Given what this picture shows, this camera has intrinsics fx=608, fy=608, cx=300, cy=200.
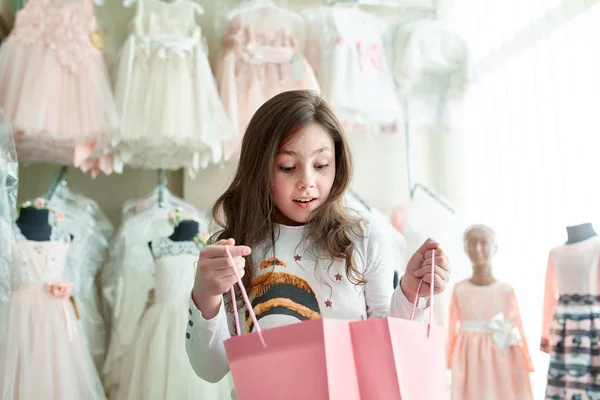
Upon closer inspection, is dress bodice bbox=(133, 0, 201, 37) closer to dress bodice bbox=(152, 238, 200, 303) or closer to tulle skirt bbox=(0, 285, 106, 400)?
dress bodice bbox=(152, 238, 200, 303)

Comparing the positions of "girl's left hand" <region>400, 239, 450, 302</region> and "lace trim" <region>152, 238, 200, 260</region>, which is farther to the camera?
"lace trim" <region>152, 238, 200, 260</region>

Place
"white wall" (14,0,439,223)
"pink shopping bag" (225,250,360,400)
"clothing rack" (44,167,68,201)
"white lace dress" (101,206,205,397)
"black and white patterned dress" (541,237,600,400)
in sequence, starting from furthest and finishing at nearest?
1. "white wall" (14,0,439,223)
2. "clothing rack" (44,167,68,201)
3. "white lace dress" (101,206,205,397)
4. "black and white patterned dress" (541,237,600,400)
5. "pink shopping bag" (225,250,360,400)

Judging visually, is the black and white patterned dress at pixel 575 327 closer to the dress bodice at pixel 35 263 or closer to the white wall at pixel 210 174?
the white wall at pixel 210 174

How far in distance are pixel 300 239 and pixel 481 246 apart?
1.38m

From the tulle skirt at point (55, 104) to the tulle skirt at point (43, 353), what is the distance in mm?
611

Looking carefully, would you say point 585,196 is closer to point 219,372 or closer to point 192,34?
point 219,372

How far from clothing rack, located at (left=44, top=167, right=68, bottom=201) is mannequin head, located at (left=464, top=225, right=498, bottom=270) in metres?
1.88

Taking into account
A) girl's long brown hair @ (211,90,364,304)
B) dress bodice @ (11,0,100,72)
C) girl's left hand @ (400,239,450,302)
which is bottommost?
girl's left hand @ (400,239,450,302)

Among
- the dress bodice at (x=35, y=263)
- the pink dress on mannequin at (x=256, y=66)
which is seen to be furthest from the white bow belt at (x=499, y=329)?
the dress bodice at (x=35, y=263)

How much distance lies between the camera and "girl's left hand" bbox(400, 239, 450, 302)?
1.06 metres

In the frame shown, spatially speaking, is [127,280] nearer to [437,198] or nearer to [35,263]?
[35,263]

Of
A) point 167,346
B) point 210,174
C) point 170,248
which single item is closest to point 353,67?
point 210,174

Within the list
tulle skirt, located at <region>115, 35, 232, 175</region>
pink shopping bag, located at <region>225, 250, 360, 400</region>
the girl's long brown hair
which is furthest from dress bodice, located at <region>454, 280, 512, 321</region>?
pink shopping bag, located at <region>225, 250, 360, 400</region>

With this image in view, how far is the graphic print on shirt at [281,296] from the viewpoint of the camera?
111 cm
